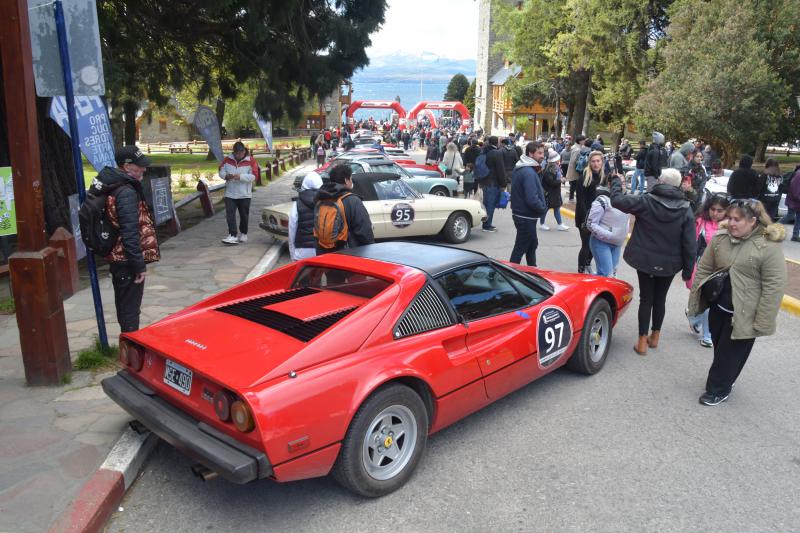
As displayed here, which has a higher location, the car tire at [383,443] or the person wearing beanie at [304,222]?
the person wearing beanie at [304,222]

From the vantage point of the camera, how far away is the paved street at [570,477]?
333cm

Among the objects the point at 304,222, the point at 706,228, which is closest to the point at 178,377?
the point at 304,222

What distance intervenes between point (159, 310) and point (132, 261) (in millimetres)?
2030

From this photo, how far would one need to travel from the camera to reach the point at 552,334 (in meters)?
4.68

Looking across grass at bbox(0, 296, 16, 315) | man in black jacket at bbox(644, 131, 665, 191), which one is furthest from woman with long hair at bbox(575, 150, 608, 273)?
grass at bbox(0, 296, 16, 315)

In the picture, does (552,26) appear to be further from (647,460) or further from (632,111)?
(647,460)

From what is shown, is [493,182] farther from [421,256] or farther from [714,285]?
[421,256]

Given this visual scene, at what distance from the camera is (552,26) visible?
39.7 meters

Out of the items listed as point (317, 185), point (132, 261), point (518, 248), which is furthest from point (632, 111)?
point (132, 261)

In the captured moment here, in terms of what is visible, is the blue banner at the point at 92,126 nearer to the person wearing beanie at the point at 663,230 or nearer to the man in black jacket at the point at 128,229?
the man in black jacket at the point at 128,229

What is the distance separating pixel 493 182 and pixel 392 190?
258cm

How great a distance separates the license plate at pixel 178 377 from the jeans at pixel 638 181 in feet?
56.0

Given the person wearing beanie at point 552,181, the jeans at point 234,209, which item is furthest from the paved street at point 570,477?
the jeans at point 234,209

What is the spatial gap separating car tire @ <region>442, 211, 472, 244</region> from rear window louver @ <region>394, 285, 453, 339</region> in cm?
734
